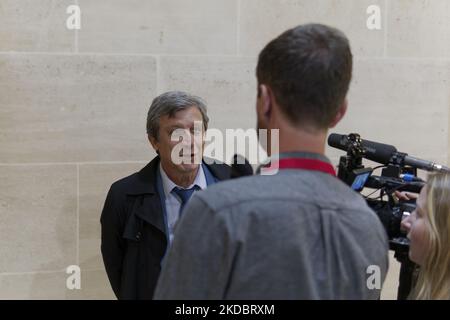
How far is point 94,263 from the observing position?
102 inches

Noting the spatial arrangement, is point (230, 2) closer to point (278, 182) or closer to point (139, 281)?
point (139, 281)

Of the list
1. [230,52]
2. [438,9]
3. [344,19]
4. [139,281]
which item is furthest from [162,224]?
[438,9]

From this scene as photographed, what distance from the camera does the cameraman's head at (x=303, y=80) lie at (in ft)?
Result: 3.23

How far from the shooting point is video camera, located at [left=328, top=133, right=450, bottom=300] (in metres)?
1.60

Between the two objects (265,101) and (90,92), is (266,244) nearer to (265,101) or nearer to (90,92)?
(265,101)

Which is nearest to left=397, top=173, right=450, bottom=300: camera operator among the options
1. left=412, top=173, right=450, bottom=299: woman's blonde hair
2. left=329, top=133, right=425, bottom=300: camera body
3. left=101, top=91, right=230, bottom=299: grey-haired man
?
left=412, top=173, right=450, bottom=299: woman's blonde hair

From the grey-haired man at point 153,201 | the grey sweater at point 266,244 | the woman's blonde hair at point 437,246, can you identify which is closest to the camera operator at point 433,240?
the woman's blonde hair at point 437,246

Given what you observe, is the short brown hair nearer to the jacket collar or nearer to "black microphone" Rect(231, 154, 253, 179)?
"black microphone" Rect(231, 154, 253, 179)

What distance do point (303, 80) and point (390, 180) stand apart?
0.80 meters

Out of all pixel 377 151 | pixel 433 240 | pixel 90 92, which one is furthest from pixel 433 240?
pixel 90 92

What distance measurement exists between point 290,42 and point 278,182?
0.24 m

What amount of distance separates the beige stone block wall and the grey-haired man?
44 cm

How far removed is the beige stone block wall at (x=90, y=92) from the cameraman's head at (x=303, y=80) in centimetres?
160

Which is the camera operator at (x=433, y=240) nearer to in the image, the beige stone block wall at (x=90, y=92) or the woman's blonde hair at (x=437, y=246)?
the woman's blonde hair at (x=437, y=246)
